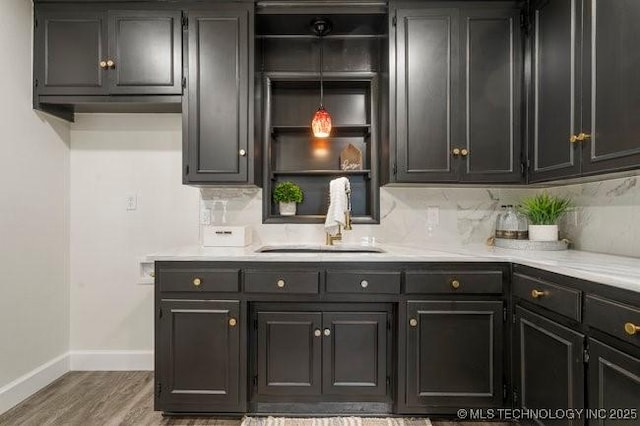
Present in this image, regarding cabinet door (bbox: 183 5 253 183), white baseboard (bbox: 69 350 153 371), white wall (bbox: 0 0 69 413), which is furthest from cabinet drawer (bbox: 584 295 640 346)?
white wall (bbox: 0 0 69 413)

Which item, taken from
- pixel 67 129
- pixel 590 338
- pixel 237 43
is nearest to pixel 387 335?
Answer: pixel 590 338

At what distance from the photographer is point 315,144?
2.70 m

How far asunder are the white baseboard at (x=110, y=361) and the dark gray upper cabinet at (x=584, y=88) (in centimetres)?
300

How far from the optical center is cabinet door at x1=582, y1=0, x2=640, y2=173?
55.7 inches

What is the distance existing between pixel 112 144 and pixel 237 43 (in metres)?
1.25

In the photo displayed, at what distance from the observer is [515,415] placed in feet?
6.17

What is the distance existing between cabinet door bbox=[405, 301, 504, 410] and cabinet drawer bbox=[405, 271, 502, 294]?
7cm

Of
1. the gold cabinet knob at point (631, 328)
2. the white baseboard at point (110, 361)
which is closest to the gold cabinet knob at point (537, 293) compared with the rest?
the gold cabinet knob at point (631, 328)

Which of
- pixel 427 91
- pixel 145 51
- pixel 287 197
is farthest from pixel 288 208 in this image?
pixel 145 51

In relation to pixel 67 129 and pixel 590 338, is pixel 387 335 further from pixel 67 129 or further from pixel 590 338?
pixel 67 129

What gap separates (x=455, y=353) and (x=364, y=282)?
63 cm

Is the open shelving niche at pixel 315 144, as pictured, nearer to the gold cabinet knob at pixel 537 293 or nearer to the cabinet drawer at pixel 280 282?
the cabinet drawer at pixel 280 282

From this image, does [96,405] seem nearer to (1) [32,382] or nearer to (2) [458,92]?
(1) [32,382]

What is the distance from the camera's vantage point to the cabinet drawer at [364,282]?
1920 millimetres
